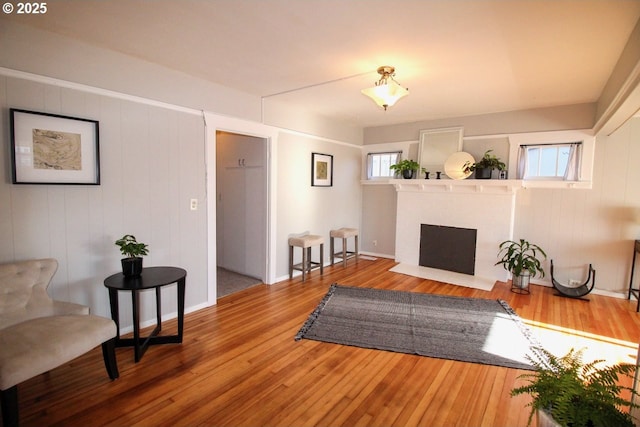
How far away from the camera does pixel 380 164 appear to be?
613 cm

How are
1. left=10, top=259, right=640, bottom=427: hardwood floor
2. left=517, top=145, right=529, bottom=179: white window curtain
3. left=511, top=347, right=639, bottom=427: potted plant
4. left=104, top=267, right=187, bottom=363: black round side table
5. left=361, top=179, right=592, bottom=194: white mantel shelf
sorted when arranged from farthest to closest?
1. left=517, top=145, right=529, bottom=179: white window curtain
2. left=361, top=179, right=592, bottom=194: white mantel shelf
3. left=104, top=267, right=187, bottom=363: black round side table
4. left=10, top=259, right=640, bottom=427: hardwood floor
5. left=511, top=347, right=639, bottom=427: potted plant

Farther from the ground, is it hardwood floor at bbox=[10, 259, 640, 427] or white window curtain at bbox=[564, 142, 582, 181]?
white window curtain at bbox=[564, 142, 582, 181]

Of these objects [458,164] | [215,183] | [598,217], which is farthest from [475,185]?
[215,183]

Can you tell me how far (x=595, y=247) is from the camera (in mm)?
4188

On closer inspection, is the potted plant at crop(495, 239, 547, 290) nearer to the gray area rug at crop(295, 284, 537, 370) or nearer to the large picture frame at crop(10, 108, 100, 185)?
the gray area rug at crop(295, 284, 537, 370)

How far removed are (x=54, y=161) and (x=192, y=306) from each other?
1.85 metres

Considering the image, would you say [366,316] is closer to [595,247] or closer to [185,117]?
[185,117]

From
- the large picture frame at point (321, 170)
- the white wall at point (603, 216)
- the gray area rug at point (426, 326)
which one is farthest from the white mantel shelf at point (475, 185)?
the gray area rug at point (426, 326)

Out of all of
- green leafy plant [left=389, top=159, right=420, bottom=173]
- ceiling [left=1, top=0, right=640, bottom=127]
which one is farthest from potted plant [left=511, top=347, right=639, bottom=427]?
green leafy plant [left=389, top=159, right=420, bottom=173]

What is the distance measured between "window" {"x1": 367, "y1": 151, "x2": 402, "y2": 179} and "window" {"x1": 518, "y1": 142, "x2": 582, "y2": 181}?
2022mm

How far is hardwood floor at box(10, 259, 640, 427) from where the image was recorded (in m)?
1.91

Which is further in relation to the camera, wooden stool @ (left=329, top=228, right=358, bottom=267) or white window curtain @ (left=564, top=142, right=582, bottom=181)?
wooden stool @ (left=329, top=228, right=358, bottom=267)

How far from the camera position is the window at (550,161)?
4.29 metres

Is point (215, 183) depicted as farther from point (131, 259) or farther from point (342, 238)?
point (342, 238)
